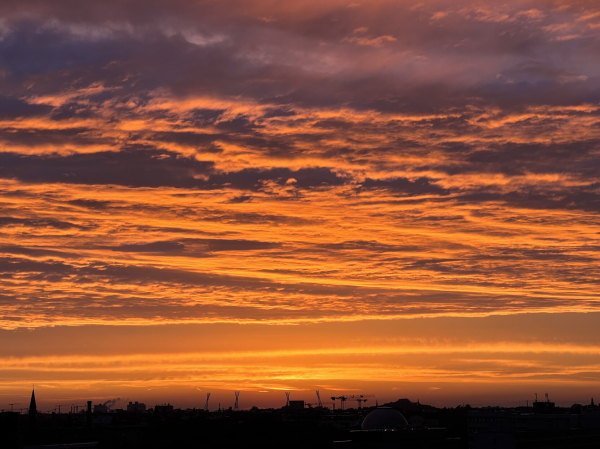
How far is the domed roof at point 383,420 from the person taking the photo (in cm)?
18825

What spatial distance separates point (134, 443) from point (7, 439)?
48.5 m

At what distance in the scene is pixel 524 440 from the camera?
192 meters

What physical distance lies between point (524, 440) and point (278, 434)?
209ft

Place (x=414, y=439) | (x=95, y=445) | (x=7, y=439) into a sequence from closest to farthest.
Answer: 1. (x=7, y=439)
2. (x=414, y=439)
3. (x=95, y=445)

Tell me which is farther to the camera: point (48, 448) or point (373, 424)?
point (373, 424)

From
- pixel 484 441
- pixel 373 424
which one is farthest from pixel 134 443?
pixel 484 441

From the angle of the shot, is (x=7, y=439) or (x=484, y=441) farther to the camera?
(x=484, y=441)

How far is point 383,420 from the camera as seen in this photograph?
624 ft

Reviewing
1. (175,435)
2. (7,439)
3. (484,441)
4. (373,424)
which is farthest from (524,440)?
(7,439)

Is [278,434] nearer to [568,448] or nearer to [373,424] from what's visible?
[373,424]

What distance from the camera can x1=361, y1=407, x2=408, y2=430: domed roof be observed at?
618 ft

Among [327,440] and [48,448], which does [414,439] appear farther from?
[48,448]

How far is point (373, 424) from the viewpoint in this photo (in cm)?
19075

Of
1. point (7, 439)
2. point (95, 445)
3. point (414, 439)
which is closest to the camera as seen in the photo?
point (7, 439)
